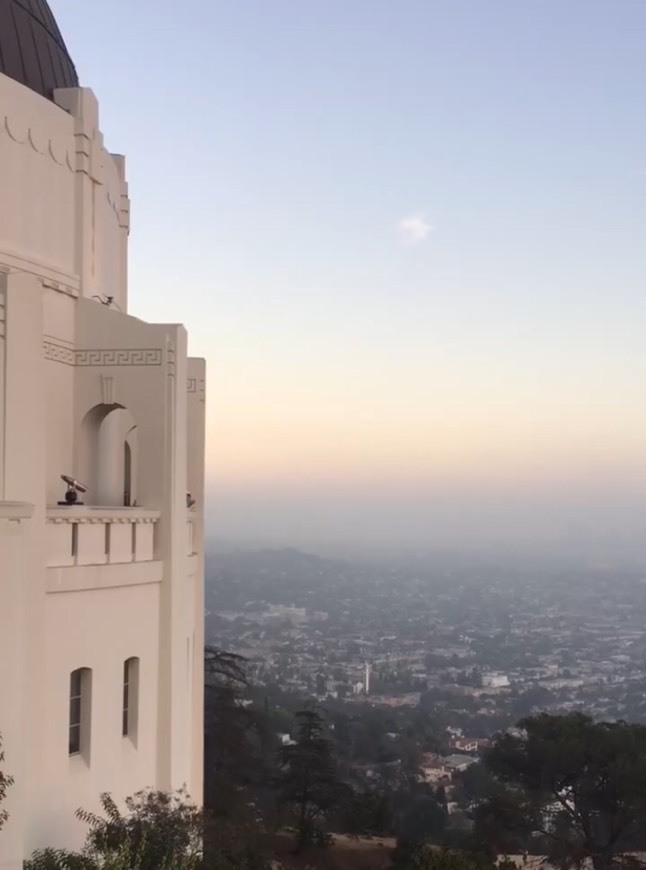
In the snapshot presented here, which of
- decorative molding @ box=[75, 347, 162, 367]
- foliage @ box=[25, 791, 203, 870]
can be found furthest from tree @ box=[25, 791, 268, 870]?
decorative molding @ box=[75, 347, 162, 367]

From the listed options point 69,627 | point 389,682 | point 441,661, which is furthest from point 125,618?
point 441,661

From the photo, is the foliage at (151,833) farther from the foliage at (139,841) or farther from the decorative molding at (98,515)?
the decorative molding at (98,515)

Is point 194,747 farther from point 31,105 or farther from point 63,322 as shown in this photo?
point 31,105

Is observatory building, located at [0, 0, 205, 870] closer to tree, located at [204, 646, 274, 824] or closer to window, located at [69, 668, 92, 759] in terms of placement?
window, located at [69, 668, 92, 759]

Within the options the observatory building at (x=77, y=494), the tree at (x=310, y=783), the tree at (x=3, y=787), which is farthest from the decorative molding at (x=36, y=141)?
the tree at (x=310, y=783)

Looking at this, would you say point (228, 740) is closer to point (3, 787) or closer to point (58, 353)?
point (58, 353)

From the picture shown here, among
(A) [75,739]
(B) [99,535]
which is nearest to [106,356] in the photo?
(B) [99,535]
